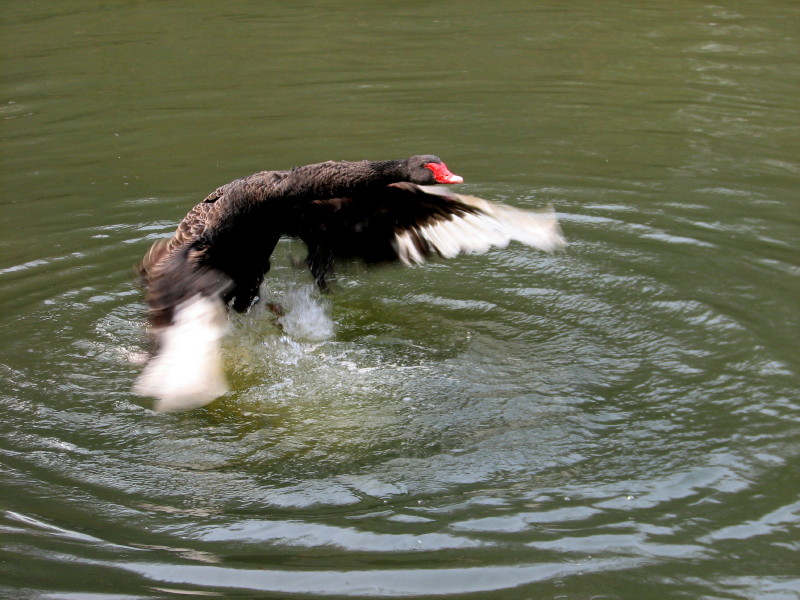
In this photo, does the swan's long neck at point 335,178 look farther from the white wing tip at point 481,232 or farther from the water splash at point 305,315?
the water splash at point 305,315

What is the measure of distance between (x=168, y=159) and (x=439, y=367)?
4.42 m

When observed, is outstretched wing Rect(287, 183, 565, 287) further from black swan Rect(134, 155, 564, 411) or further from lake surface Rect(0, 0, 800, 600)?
lake surface Rect(0, 0, 800, 600)

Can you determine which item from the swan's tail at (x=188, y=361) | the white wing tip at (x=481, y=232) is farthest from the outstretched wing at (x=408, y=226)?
the swan's tail at (x=188, y=361)

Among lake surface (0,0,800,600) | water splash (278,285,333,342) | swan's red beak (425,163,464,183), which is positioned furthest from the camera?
water splash (278,285,333,342)

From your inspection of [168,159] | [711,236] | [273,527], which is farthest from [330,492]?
[168,159]

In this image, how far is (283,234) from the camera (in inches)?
235

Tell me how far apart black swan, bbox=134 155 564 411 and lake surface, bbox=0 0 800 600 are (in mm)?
265

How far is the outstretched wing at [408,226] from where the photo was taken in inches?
215

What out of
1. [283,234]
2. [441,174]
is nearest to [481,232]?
[441,174]

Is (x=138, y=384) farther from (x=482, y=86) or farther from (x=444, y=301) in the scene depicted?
(x=482, y=86)

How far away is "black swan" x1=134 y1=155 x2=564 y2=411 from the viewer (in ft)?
15.6

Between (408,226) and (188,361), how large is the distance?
194cm

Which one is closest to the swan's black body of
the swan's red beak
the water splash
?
the swan's red beak

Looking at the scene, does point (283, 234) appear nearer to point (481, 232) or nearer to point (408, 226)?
point (408, 226)
